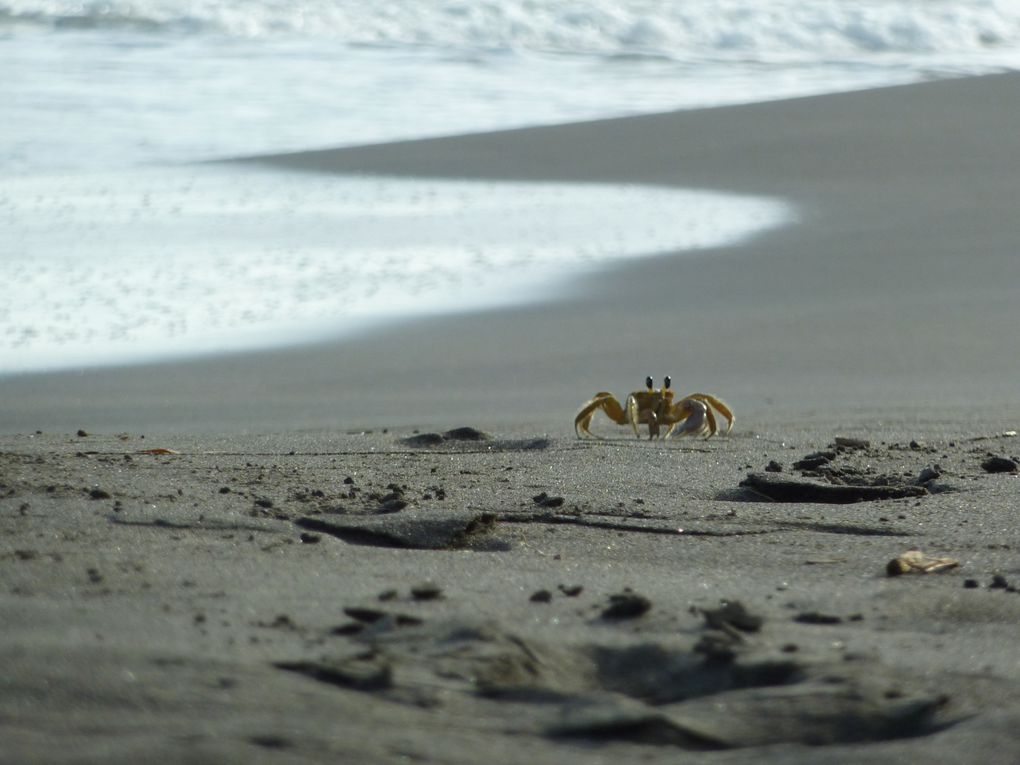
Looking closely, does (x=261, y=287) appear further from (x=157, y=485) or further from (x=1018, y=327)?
(x=157, y=485)

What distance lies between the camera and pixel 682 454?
15.1 feet

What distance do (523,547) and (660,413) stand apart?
2.51m

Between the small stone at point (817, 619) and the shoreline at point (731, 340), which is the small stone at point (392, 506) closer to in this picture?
the small stone at point (817, 619)

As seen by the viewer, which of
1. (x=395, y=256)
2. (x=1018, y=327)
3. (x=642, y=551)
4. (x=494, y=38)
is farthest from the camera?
(x=494, y=38)

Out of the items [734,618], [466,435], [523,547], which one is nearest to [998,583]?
[734,618]

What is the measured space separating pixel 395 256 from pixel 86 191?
325cm

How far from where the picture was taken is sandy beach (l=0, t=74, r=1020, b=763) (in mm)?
1937

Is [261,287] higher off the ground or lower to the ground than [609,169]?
lower

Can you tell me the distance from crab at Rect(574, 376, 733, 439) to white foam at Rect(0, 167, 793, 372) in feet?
6.69

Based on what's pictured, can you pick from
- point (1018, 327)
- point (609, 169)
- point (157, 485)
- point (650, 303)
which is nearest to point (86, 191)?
point (609, 169)

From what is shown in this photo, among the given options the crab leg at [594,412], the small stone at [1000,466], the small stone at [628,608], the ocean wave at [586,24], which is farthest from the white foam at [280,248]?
the ocean wave at [586,24]

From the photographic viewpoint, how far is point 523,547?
9.93ft

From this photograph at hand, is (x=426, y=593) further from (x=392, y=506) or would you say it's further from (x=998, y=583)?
(x=998, y=583)

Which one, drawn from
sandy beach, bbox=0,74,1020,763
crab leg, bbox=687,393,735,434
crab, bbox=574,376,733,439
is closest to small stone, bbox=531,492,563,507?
sandy beach, bbox=0,74,1020,763
